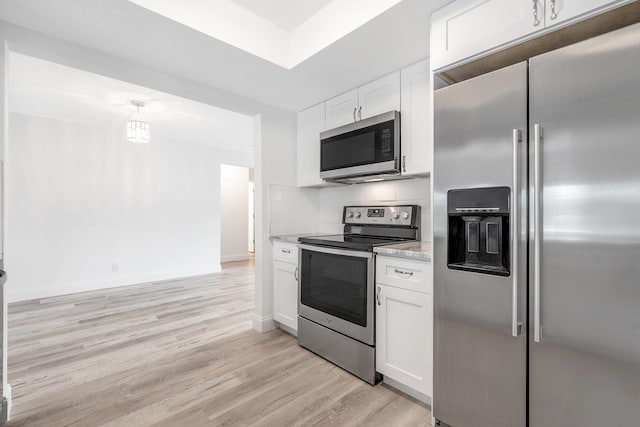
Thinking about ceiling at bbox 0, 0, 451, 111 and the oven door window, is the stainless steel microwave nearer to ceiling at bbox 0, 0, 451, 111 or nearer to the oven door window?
ceiling at bbox 0, 0, 451, 111

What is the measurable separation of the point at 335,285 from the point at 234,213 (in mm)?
5597

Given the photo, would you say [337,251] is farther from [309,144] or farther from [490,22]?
[490,22]

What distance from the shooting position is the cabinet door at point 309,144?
293 cm

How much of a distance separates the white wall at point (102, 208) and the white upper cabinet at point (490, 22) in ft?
15.9

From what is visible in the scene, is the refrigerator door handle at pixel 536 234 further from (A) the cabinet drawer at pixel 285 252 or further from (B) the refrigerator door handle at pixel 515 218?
(A) the cabinet drawer at pixel 285 252

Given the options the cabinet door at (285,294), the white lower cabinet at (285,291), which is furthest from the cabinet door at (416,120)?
the cabinet door at (285,294)

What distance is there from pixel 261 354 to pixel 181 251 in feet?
11.7

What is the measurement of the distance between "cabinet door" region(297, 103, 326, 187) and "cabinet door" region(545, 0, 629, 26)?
73.3 inches

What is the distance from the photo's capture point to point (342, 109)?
2686 mm

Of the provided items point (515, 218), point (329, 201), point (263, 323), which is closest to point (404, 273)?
point (515, 218)

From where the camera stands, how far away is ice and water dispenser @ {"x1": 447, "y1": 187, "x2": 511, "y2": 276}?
1.36m

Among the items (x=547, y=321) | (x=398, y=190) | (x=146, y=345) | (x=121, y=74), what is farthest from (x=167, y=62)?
(x=547, y=321)

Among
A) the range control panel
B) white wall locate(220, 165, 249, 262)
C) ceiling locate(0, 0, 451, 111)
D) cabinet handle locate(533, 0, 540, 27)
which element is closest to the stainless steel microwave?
the range control panel

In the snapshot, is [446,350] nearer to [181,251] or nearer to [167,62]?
[167,62]
